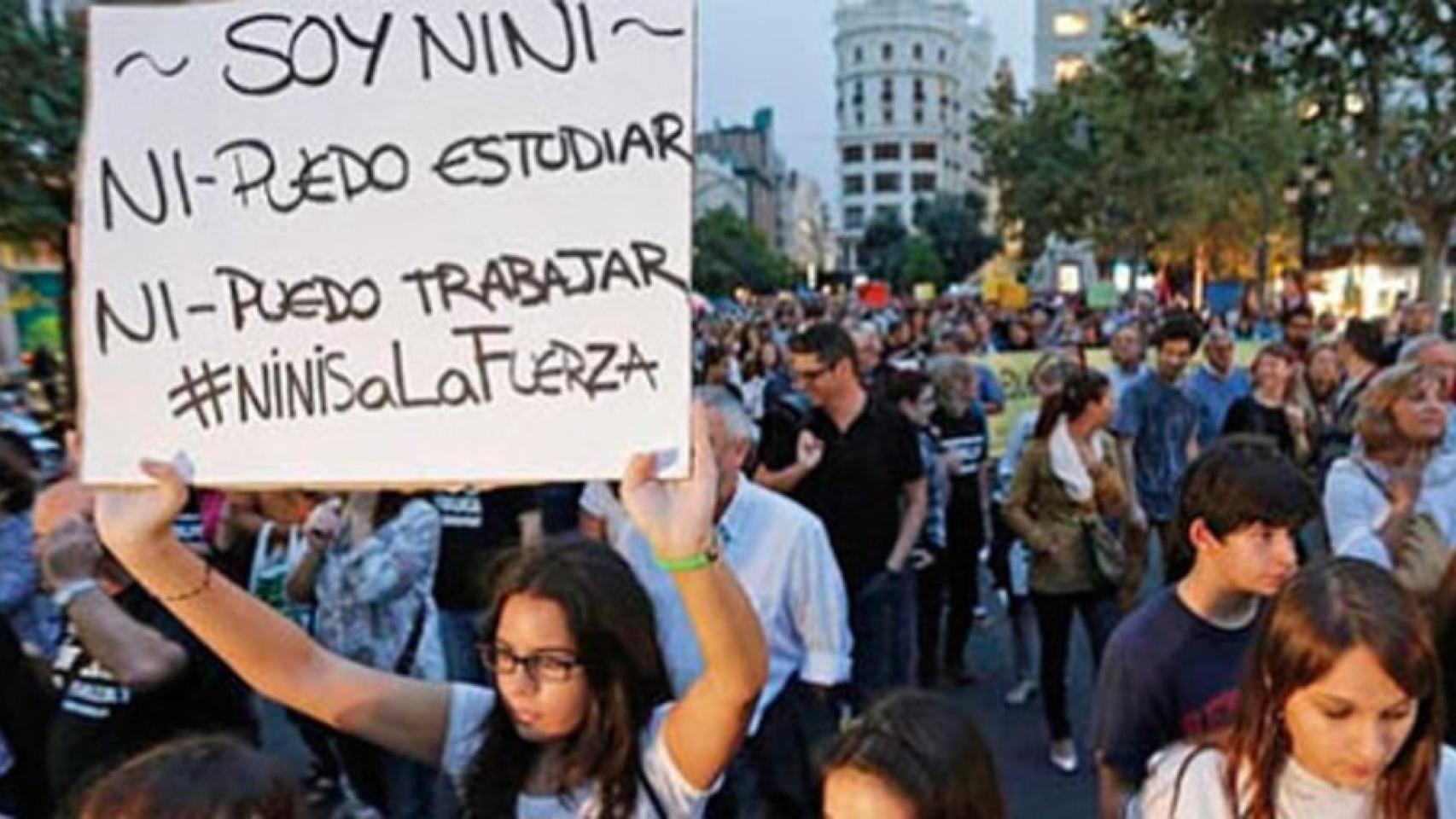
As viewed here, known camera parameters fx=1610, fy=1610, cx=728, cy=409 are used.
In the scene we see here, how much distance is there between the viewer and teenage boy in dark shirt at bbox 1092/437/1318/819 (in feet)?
10.3

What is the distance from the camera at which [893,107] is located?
169 meters

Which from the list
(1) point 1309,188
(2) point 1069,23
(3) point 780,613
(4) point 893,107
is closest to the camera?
(3) point 780,613

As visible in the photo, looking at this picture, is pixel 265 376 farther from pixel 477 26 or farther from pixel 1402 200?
pixel 1402 200

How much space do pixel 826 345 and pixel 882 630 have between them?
3.66 ft

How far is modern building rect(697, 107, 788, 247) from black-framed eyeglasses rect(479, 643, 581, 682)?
132m

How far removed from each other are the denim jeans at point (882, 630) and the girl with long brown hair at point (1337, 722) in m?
3.48

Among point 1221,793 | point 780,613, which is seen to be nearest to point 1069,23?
point 780,613

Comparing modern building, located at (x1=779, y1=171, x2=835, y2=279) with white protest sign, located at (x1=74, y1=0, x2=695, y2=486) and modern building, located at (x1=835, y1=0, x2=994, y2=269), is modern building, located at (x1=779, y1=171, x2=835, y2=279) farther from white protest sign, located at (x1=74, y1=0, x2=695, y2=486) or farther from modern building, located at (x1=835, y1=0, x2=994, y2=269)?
white protest sign, located at (x1=74, y1=0, x2=695, y2=486)

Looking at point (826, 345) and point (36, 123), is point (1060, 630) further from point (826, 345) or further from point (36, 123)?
point (36, 123)

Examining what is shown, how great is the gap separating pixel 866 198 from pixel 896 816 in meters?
171

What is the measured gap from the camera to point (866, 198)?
171m

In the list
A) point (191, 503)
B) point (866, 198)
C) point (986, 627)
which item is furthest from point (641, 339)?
point (866, 198)

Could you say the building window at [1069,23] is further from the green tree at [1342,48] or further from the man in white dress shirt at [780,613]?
the man in white dress shirt at [780,613]

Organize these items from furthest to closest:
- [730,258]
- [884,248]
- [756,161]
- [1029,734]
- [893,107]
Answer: [893,107] < [756,161] < [884,248] < [730,258] < [1029,734]
